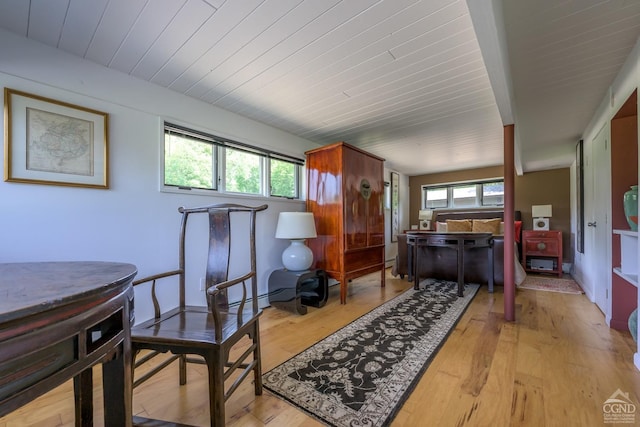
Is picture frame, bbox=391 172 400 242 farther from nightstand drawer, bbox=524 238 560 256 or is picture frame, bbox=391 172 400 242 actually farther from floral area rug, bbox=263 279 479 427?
floral area rug, bbox=263 279 479 427

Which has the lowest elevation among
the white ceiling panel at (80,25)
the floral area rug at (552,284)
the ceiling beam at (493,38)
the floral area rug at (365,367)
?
the floral area rug at (552,284)

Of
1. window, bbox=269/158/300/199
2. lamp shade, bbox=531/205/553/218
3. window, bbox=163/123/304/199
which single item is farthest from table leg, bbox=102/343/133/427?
lamp shade, bbox=531/205/553/218

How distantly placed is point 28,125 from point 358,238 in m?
3.07

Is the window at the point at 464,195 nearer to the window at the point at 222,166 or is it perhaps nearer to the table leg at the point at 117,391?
the window at the point at 222,166

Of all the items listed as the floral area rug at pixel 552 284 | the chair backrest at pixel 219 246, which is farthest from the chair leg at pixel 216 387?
the floral area rug at pixel 552 284

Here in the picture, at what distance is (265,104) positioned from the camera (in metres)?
2.69

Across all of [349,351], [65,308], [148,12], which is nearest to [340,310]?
[349,351]

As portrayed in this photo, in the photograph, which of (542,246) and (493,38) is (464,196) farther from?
(493,38)

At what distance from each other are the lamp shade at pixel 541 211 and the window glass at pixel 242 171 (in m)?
5.50

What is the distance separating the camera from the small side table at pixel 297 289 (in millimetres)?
2733

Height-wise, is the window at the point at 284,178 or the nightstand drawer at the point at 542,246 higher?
the window at the point at 284,178

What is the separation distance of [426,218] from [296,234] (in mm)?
4539

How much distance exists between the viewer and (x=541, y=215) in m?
5.23

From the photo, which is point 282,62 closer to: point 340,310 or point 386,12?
point 386,12
